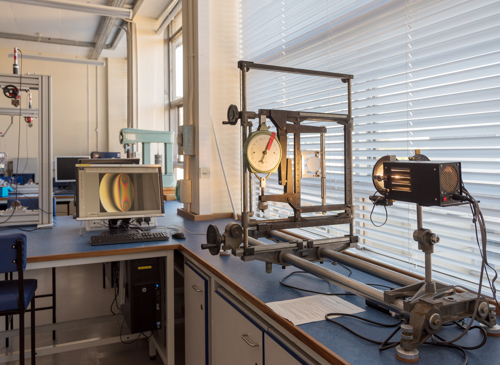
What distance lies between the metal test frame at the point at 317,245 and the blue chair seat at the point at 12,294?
3.49ft

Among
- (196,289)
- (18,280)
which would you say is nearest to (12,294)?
(18,280)

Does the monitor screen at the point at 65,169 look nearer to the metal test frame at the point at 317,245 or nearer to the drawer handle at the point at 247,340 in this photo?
the metal test frame at the point at 317,245

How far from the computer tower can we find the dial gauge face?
1090 mm

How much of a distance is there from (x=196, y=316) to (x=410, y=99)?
148 cm

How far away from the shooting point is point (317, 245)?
5.57 ft

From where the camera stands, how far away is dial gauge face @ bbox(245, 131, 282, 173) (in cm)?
158

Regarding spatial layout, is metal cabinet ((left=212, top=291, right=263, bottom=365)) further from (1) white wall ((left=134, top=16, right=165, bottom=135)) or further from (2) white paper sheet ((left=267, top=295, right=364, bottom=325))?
(1) white wall ((left=134, top=16, right=165, bottom=135))

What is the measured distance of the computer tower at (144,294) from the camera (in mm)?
2309

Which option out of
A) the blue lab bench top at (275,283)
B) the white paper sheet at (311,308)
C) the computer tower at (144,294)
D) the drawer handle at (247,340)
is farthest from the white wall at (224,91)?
the white paper sheet at (311,308)

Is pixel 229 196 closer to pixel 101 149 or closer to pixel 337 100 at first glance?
pixel 337 100

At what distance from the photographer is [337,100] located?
2.12 meters

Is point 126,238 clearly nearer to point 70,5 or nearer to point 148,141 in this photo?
point 148,141

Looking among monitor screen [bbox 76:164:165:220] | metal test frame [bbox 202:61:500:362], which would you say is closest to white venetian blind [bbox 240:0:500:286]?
metal test frame [bbox 202:61:500:362]

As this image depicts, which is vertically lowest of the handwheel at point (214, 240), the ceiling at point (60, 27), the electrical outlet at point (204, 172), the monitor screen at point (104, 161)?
the handwheel at point (214, 240)
